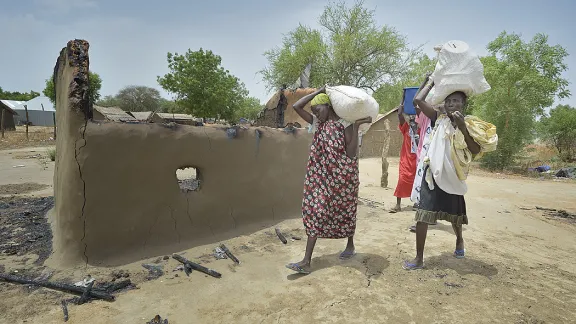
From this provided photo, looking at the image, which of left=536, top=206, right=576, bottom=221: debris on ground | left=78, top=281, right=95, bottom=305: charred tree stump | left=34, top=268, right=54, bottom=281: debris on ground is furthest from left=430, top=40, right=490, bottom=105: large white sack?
left=536, top=206, right=576, bottom=221: debris on ground

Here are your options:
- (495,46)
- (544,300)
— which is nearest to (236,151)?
(544,300)

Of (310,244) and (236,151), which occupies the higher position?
(236,151)

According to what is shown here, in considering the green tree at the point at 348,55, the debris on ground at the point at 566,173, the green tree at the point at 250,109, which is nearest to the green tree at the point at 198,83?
the green tree at the point at 348,55

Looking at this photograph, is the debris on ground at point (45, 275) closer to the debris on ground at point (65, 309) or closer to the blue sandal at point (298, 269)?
the debris on ground at point (65, 309)

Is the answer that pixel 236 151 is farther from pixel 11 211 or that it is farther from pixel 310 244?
pixel 11 211

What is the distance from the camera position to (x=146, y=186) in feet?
11.2

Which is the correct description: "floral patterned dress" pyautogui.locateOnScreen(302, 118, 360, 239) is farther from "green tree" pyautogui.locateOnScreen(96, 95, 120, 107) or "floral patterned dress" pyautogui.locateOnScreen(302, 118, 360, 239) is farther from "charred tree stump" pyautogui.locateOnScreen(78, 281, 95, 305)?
"green tree" pyautogui.locateOnScreen(96, 95, 120, 107)

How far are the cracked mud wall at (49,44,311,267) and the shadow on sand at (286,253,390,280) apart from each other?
132 cm

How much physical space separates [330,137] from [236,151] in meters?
1.49

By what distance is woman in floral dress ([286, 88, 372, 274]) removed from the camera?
319cm

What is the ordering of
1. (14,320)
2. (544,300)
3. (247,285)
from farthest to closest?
1. (247,285)
2. (544,300)
3. (14,320)

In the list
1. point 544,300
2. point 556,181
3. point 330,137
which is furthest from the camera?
point 556,181

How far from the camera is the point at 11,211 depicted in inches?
192

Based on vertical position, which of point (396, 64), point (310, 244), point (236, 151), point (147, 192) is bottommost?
point (310, 244)
